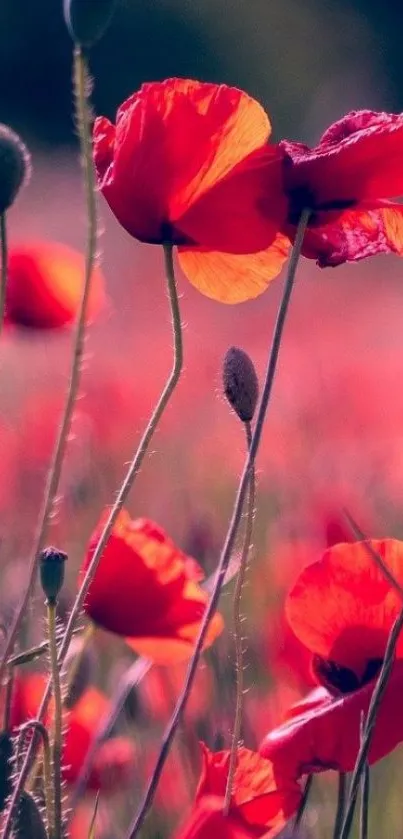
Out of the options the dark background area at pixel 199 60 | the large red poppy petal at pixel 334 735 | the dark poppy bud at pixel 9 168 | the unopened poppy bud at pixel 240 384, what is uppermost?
the dark background area at pixel 199 60

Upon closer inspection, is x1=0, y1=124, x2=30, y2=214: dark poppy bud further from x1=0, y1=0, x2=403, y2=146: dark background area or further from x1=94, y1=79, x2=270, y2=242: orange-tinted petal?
x1=0, y1=0, x2=403, y2=146: dark background area

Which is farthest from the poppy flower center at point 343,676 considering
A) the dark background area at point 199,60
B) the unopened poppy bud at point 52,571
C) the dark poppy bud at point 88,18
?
the dark background area at point 199,60

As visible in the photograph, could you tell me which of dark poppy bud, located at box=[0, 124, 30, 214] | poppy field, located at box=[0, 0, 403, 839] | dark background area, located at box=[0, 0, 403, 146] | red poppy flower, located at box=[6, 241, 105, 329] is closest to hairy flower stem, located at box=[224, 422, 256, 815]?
poppy field, located at box=[0, 0, 403, 839]

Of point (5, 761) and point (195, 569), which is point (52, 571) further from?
point (195, 569)

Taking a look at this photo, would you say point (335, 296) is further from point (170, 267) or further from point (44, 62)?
point (44, 62)

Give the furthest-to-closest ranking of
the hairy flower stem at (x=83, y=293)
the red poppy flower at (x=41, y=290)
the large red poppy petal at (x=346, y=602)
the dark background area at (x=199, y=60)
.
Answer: the dark background area at (x=199, y=60) → the red poppy flower at (x=41, y=290) → the large red poppy petal at (x=346, y=602) → the hairy flower stem at (x=83, y=293)

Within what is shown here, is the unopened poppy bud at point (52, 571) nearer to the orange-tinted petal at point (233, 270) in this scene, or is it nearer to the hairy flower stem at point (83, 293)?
the hairy flower stem at point (83, 293)

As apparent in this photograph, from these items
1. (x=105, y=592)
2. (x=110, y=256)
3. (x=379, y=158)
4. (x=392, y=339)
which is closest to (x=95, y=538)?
(x=105, y=592)

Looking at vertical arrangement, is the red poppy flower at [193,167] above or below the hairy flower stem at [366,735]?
above
